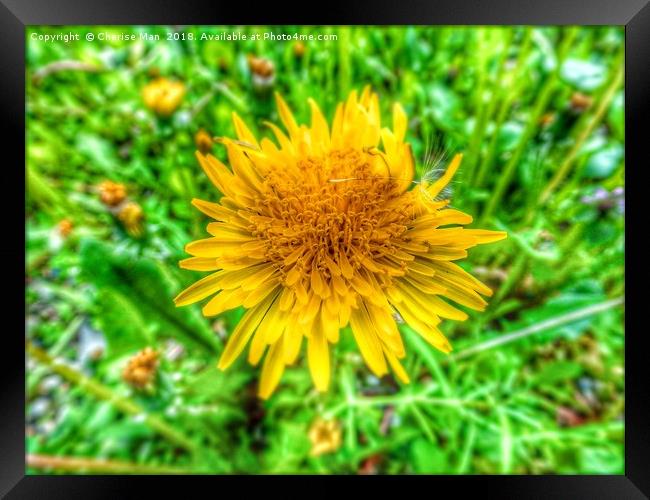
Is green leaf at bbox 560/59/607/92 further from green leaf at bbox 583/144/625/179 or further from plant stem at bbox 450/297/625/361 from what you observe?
plant stem at bbox 450/297/625/361

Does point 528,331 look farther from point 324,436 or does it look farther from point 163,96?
point 163,96

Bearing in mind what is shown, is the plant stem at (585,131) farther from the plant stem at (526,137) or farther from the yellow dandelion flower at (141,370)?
the yellow dandelion flower at (141,370)

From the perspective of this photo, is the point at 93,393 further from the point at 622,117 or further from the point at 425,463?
the point at 622,117

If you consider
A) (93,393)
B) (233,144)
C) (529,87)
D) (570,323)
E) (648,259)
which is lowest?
(93,393)

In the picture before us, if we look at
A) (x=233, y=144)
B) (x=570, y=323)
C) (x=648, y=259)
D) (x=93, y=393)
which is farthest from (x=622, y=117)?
(x=93, y=393)

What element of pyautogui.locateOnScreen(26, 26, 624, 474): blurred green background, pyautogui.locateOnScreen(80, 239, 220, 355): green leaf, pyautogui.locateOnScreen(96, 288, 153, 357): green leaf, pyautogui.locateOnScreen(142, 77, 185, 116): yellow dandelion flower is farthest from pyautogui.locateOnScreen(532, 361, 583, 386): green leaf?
pyautogui.locateOnScreen(142, 77, 185, 116): yellow dandelion flower

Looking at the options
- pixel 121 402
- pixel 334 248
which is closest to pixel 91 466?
pixel 121 402

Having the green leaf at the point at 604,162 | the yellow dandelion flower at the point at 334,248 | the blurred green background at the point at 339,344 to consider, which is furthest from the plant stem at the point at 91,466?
the green leaf at the point at 604,162
